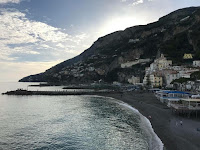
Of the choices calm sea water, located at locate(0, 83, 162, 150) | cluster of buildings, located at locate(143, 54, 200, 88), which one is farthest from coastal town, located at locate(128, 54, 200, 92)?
calm sea water, located at locate(0, 83, 162, 150)

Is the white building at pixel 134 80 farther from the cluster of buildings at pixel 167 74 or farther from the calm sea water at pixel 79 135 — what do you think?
the calm sea water at pixel 79 135

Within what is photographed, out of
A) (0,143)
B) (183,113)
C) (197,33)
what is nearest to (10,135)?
(0,143)

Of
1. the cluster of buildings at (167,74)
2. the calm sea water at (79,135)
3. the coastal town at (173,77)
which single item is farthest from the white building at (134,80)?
the calm sea water at (79,135)

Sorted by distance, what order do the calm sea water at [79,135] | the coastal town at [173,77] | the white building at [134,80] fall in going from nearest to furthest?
1. the calm sea water at [79,135]
2. the coastal town at [173,77]
3. the white building at [134,80]

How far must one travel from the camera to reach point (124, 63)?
577 feet

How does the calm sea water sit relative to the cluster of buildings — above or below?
below

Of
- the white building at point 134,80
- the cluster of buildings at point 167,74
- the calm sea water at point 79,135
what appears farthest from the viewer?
the white building at point 134,80

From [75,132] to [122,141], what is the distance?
8259mm

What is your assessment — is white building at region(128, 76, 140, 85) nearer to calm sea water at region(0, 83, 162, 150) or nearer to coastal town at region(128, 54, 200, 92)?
coastal town at region(128, 54, 200, 92)

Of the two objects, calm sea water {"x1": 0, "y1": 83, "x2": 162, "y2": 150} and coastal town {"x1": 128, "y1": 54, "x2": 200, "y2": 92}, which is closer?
calm sea water {"x1": 0, "y1": 83, "x2": 162, "y2": 150}

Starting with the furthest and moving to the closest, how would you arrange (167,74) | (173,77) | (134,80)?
1. (134,80)
2. (167,74)
3. (173,77)

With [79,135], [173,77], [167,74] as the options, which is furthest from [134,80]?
[79,135]

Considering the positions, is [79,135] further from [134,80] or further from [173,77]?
[134,80]

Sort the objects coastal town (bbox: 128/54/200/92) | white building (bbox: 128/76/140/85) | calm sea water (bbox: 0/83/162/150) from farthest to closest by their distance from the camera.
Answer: white building (bbox: 128/76/140/85) → coastal town (bbox: 128/54/200/92) → calm sea water (bbox: 0/83/162/150)
